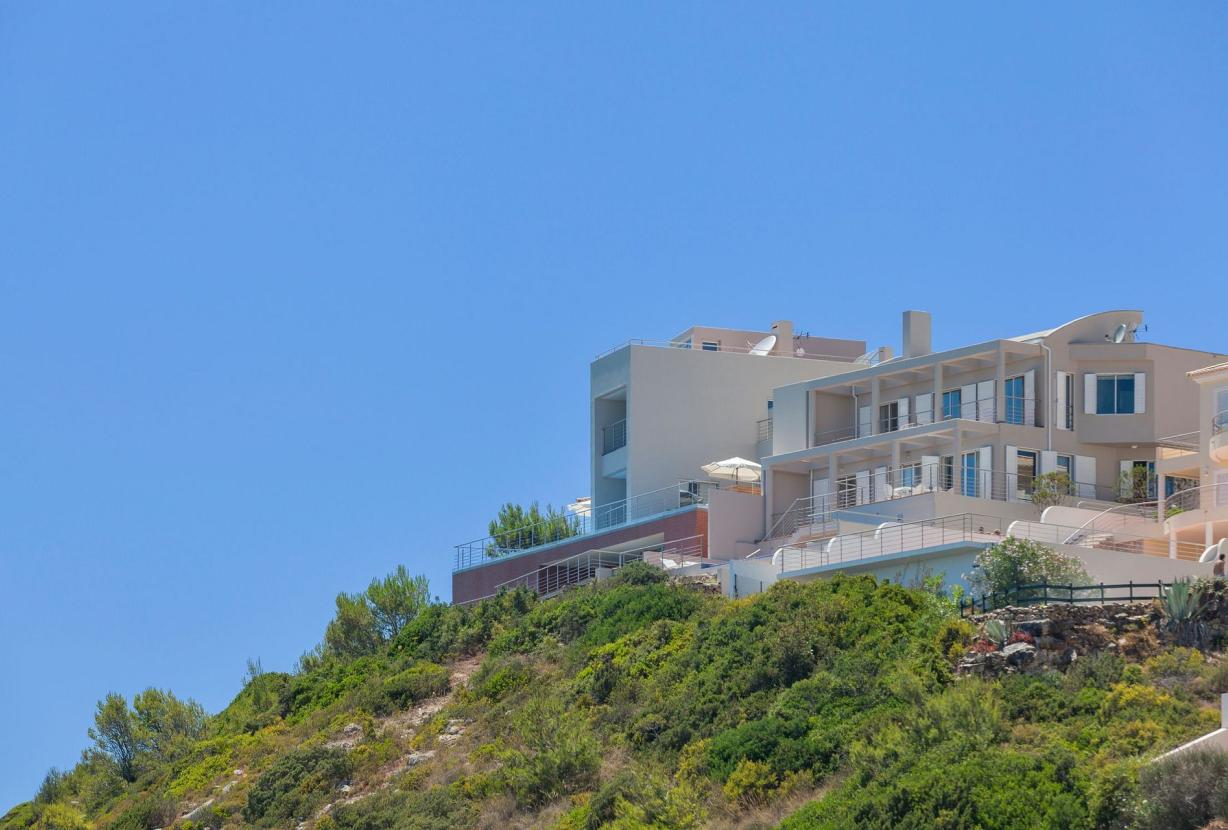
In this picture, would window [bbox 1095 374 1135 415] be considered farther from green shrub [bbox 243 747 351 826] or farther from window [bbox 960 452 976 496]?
green shrub [bbox 243 747 351 826]

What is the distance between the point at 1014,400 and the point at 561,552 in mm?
15890

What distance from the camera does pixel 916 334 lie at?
202 ft

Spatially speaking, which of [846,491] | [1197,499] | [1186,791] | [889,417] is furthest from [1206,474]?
[1186,791]

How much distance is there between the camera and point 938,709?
1307 inches

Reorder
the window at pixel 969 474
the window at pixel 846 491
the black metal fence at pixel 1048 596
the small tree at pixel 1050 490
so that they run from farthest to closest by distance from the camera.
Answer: the window at pixel 846 491 < the window at pixel 969 474 < the small tree at pixel 1050 490 < the black metal fence at pixel 1048 596

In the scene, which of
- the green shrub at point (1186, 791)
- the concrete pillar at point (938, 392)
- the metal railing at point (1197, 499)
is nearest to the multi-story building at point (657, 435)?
the concrete pillar at point (938, 392)

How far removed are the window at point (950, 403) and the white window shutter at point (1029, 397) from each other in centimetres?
209

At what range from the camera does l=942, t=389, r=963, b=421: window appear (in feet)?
193

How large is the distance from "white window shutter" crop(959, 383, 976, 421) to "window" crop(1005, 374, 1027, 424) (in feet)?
3.52

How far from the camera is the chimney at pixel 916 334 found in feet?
202

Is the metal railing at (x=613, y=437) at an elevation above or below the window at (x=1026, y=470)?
above

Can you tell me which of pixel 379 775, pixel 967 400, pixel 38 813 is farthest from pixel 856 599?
pixel 38 813

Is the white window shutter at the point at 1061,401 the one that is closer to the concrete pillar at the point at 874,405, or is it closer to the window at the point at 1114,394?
the window at the point at 1114,394

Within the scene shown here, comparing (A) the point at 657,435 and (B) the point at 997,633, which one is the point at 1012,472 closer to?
(A) the point at 657,435
